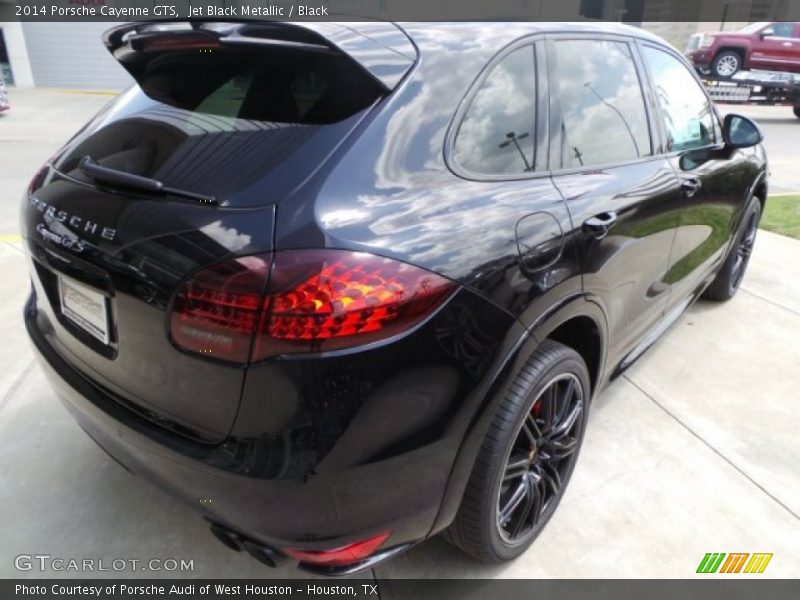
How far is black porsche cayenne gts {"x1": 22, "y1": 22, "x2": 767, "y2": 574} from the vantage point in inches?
58.8

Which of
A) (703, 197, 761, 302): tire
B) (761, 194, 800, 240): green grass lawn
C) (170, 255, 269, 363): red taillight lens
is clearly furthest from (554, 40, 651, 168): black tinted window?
(761, 194, 800, 240): green grass lawn

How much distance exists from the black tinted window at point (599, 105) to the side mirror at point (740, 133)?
1.03 m

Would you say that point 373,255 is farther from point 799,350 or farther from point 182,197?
point 799,350

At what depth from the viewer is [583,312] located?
2.19m

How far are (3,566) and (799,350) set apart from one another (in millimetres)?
4246

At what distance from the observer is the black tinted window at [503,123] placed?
1895 mm

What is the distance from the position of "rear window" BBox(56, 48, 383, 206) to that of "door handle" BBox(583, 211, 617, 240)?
886 millimetres

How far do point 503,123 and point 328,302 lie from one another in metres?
0.96

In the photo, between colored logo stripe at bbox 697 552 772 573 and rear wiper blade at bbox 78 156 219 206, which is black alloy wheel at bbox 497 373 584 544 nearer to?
colored logo stripe at bbox 697 552 772 573

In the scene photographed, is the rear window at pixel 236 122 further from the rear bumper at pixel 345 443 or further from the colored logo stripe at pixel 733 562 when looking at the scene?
the colored logo stripe at pixel 733 562

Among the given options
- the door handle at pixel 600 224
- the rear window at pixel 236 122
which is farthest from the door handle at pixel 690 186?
the rear window at pixel 236 122

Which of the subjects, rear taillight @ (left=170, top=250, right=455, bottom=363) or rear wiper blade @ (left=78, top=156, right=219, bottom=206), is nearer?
rear taillight @ (left=170, top=250, right=455, bottom=363)

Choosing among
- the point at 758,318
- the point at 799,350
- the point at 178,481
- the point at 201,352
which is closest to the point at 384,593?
the point at 178,481

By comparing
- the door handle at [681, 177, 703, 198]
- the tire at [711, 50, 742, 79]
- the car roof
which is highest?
the car roof
